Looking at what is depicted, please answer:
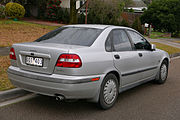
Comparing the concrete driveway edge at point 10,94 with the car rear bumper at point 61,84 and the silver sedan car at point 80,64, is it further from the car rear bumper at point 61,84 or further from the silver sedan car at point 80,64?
the car rear bumper at point 61,84

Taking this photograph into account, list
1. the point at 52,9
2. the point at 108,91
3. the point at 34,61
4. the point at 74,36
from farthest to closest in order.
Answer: the point at 52,9 → the point at 74,36 → the point at 108,91 → the point at 34,61

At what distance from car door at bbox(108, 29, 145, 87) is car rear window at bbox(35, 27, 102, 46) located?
0.47 m

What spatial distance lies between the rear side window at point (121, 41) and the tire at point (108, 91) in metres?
0.65

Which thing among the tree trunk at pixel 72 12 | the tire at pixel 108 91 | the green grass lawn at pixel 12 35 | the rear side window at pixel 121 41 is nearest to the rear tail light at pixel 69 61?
the tire at pixel 108 91

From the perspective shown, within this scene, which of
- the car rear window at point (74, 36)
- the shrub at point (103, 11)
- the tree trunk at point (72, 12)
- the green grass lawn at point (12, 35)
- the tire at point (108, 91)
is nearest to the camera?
the tire at point (108, 91)

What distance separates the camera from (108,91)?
4766mm

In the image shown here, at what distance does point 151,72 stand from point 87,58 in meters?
2.61

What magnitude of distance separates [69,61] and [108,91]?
1.08m

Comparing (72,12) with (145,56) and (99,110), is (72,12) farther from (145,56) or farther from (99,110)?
(99,110)

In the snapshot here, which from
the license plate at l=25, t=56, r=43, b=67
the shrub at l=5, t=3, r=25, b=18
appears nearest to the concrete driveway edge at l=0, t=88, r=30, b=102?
the license plate at l=25, t=56, r=43, b=67

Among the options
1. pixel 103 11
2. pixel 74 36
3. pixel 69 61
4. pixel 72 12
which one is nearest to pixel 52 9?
pixel 72 12

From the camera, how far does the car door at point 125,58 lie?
5.05 metres

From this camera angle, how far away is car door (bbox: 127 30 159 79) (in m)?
5.84

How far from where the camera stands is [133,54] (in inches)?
218
